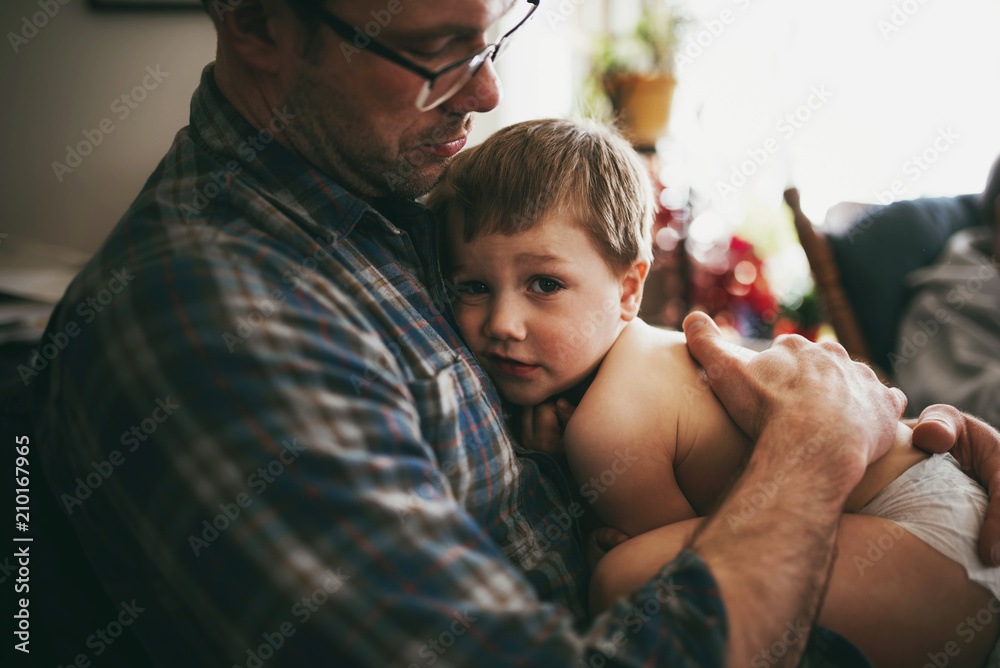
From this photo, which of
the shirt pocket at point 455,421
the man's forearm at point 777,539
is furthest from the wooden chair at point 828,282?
the shirt pocket at point 455,421

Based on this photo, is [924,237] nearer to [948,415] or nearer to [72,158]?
[948,415]

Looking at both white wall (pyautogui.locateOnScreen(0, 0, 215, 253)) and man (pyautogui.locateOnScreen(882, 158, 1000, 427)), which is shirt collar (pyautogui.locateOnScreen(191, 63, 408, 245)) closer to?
white wall (pyautogui.locateOnScreen(0, 0, 215, 253))

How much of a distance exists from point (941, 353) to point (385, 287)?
2.05m

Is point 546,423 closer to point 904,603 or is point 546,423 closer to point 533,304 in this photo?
point 533,304

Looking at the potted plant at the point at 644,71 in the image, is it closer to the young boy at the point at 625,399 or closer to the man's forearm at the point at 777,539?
the young boy at the point at 625,399

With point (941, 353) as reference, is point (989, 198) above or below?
above

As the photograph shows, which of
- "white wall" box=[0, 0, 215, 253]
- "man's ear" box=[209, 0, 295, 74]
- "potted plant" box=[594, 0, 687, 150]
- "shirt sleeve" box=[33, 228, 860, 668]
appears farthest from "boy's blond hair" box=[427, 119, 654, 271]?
"potted plant" box=[594, 0, 687, 150]

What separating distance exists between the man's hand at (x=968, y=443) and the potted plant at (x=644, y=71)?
1758 mm

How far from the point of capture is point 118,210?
77.3 inches

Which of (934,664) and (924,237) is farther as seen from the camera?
(924,237)

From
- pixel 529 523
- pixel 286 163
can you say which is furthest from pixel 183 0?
pixel 529 523

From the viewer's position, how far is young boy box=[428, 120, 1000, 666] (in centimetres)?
80

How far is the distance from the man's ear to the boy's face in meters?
0.40

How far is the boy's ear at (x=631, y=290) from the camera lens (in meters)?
1.16
